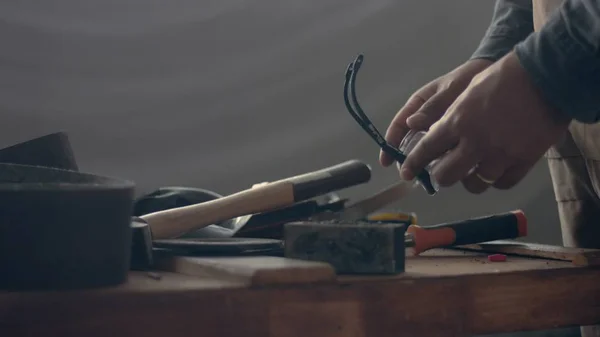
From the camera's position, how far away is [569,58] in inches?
20.7

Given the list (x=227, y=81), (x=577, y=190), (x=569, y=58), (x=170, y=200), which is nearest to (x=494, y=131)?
(x=569, y=58)

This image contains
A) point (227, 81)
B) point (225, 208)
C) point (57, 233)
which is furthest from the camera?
point (227, 81)

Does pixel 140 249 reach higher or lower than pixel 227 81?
lower

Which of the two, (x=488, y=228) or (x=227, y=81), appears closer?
(x=488, y=228)

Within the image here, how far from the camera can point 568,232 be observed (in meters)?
0.73

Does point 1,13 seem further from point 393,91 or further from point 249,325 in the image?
point 249,325

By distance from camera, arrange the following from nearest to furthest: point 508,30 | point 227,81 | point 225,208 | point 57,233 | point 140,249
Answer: point 57,233, point 140,249, point 225,208, point 508,30, point 227,81

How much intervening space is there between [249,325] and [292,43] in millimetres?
770

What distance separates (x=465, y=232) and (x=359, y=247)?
0.59ft

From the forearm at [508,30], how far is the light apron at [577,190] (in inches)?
3.4

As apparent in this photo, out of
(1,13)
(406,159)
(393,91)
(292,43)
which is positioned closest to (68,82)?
(1,13)

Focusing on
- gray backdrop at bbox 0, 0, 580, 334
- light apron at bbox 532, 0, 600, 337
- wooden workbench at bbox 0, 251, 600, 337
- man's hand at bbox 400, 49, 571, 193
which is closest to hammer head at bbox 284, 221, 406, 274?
wooden workbench at bbox 0, 251, 600, 337

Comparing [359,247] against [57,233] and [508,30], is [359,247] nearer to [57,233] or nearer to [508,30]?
[57,233]

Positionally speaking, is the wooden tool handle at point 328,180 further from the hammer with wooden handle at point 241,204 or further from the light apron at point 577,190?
the light apron at point 577,190
